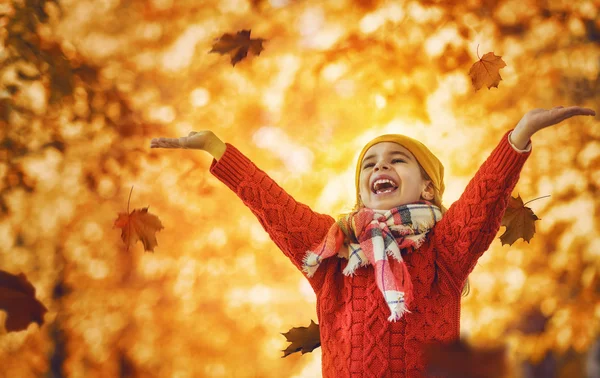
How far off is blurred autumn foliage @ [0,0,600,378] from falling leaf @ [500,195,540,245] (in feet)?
0.54

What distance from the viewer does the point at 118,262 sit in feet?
6.14

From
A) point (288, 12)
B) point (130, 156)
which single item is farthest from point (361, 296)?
point (288, 12)

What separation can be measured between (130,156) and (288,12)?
0.73 metres

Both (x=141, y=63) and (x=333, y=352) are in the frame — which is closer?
(x=333, y=352)

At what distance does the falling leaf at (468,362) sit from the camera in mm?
712

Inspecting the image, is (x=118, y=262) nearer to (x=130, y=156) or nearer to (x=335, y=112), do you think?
(x=130, y=156)

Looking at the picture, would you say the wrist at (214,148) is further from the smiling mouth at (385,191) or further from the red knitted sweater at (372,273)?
the smiling mouth at (385,191)

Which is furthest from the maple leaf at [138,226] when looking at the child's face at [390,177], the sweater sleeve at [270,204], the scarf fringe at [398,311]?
the scarf fringe at [398,311]

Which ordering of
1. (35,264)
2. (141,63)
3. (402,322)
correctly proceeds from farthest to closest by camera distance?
(141,63) < (35,264) < (402,322)

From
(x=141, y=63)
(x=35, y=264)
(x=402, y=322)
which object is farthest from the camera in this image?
(x=141, y=63)

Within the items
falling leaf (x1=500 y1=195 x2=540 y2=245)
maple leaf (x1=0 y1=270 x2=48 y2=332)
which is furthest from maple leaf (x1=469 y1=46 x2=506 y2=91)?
maple leaf (x1=0 y1=270 x2=48 y2=332)

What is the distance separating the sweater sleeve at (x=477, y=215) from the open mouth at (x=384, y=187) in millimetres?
151

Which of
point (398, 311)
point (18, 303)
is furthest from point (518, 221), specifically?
point (18, 303)

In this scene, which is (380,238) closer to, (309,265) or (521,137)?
(309,265)
